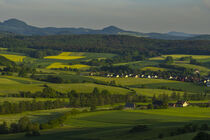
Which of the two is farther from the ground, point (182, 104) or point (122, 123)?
point (182, 104)

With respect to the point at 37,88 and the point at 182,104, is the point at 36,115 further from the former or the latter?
the point at 182,104

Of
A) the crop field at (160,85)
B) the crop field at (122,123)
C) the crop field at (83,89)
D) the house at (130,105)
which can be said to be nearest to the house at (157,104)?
the house at (130,105)

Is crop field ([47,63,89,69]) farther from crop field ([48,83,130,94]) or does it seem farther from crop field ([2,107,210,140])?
crop field ([2,107,210,140])

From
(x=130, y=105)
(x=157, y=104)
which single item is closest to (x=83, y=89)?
(x=130, y=105)

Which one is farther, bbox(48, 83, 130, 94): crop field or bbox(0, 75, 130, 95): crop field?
bbox(48, 83, 130, 94): crop field

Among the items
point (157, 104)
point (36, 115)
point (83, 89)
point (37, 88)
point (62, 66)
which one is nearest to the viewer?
point (36, 115)

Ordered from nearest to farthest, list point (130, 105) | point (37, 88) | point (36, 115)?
point (36, 115), point (130, 105), point (37, 88)

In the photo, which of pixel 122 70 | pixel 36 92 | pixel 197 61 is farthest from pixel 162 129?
pixel 197 61

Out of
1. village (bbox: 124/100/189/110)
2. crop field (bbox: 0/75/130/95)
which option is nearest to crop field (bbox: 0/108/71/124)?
village (bbox: 124/100/189/110)

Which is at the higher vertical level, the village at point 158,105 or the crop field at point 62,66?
the crop field at point 62,66

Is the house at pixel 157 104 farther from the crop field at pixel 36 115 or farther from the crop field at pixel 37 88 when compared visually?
the crop field at pixel 36 115
